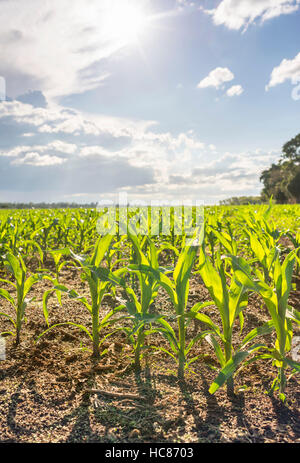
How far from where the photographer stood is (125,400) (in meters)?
1.57

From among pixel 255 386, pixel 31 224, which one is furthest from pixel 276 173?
pixel 255 386

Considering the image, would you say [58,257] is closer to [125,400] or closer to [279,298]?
[125,400]

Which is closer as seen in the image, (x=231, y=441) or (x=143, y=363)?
(x=231, y=441)

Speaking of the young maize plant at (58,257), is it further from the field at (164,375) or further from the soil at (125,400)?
the soil at (125,400)

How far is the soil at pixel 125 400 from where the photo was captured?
1339 mm

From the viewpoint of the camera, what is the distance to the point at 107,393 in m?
1.60

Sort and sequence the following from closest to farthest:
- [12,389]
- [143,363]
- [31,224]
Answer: [12,389], [143,363], [31,224]

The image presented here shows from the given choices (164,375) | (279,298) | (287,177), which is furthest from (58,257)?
(287,177)

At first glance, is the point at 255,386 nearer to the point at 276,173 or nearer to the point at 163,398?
the point at 163,398

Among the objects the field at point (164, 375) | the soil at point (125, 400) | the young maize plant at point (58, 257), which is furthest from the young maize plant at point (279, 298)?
the young maize plant at point (58, 257)

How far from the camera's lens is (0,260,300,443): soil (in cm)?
134

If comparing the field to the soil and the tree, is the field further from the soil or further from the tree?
the tree

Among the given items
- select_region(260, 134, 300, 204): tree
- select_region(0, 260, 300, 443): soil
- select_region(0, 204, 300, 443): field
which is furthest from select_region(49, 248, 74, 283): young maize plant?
select_region(260, 134, 300, 204): tree
